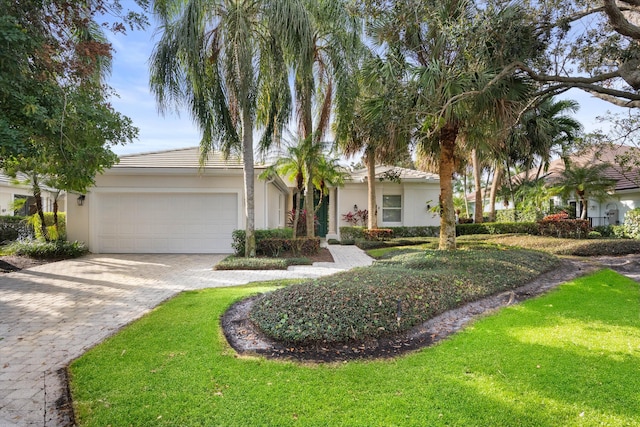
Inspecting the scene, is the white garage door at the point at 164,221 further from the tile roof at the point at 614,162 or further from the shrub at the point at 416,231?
the tile roof at the point at 614,162

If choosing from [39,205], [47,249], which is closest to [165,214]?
[47,249]

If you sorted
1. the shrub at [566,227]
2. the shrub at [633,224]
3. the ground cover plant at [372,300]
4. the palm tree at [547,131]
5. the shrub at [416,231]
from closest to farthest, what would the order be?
the ground cover plant at [372,300]
the shrub at [633,224]
the shrub at [566,227]
the palm tree at [547,131]
the shrub at [416,231]

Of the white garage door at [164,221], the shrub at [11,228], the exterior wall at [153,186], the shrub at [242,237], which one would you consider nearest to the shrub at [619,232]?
the shrub at [242,237]

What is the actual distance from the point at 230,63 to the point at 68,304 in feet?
24.4

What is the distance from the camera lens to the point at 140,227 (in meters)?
13.4

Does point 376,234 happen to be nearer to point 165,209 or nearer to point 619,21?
point 165,209

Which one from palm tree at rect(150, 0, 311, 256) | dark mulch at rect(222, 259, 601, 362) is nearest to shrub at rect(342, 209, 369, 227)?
palm tree at rect(150, 0, 311, 256)

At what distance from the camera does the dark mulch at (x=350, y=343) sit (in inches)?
161

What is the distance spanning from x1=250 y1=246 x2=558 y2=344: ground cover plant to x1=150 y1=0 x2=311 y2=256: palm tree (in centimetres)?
611

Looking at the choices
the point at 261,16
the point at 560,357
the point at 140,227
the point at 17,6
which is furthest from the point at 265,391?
the point at 140,227

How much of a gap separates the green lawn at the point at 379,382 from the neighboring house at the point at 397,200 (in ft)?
47.4

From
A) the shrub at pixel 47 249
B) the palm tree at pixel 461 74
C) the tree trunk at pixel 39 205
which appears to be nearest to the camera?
the palm tree at pixel 461 74

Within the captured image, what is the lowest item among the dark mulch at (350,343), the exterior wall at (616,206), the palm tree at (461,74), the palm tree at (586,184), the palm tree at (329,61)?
the dark mulch at (350,343)

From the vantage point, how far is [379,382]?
3.35m
